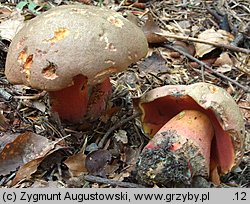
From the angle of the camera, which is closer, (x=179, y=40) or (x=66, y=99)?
(x=66, y=99)

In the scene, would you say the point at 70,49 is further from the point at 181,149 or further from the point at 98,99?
the point at 181,149

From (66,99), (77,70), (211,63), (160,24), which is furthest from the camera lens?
(160,24)

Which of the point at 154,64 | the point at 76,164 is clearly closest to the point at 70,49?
the point at 76,164

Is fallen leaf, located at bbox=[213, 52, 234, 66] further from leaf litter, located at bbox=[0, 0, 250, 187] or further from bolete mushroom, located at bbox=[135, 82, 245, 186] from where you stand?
bolete mushroom, located at bbox=[135, 82, 245, 186]

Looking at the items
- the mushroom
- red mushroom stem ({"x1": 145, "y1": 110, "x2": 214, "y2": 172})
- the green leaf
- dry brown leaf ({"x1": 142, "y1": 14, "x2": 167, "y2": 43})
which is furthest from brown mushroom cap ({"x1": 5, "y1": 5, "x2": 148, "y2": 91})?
the green leaf

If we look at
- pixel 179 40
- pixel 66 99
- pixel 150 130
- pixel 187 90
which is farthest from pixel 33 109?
pixel 179 40

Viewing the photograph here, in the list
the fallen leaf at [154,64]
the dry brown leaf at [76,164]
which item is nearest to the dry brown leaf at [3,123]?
the dry brown leaf at [76,164]

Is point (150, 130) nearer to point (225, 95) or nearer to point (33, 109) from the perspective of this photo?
point (225, 95)

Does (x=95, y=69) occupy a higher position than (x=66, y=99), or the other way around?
(x=95, y=69)
